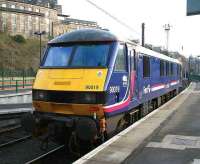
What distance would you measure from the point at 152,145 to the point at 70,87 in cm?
260

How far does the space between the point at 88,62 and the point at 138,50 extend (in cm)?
327

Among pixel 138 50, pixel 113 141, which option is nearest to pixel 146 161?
pixel 113 141

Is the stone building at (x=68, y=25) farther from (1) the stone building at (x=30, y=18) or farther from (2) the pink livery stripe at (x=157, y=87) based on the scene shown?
(2) the pink livery stripe at (x=157, y=87)

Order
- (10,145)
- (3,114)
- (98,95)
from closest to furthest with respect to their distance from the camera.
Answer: (98,95) < (10,145) < (3,114)

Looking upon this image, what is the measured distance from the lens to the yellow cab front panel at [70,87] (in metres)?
9.99

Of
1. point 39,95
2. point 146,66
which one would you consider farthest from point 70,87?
point 146,66

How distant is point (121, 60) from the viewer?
11.3 metres

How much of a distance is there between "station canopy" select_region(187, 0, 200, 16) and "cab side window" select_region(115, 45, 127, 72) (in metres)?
10.5

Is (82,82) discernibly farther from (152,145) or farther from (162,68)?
(162,68)

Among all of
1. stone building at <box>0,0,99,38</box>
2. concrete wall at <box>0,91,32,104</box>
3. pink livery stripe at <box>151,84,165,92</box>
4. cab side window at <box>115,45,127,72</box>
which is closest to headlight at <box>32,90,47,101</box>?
cab side window at <box>115,45,127,72</box>

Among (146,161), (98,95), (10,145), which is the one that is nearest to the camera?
(146,161)

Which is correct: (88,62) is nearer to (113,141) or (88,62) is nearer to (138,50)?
(113,141)

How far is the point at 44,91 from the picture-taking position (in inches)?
418

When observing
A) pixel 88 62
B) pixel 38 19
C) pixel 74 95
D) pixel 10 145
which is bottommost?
pixel 10 145
